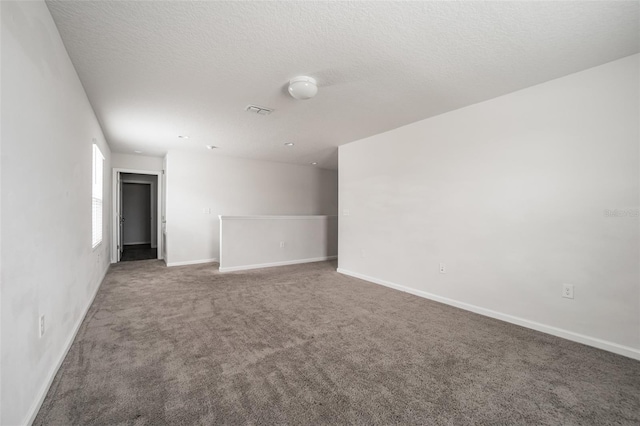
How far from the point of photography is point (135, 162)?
6191 millimetres

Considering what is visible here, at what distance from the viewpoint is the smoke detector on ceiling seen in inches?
101

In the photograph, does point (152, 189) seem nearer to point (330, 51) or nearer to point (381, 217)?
point (381, 217)

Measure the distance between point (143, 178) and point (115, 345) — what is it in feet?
24.6

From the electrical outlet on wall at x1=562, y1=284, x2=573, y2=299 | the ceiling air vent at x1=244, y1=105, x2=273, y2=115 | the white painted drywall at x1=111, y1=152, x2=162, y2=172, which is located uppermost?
the ceiling air vent at x1=244, y1=105, x2=273, y2=115

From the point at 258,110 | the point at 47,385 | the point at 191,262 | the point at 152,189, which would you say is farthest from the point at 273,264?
the point at 152,189

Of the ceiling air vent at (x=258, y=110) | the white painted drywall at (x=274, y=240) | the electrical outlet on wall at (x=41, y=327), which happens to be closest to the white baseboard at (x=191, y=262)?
the white painted drywall at (x=274, y=240)

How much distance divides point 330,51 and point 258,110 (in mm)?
1457

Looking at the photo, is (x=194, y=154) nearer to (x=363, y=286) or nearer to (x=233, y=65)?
(x=233, y=65)

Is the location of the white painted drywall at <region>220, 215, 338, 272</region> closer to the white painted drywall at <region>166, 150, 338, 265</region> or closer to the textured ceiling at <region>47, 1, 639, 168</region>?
the white painted drywall at <region>166, 150, 338, 265</region>

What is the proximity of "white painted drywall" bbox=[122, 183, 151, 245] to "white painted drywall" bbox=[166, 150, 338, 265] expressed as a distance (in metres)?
4.27

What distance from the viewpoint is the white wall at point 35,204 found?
1.27m

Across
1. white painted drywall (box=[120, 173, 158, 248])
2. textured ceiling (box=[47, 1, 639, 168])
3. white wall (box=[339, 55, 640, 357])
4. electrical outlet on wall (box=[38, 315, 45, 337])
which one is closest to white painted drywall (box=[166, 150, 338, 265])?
textured ceiling (box=[47, 1, 639, 168])

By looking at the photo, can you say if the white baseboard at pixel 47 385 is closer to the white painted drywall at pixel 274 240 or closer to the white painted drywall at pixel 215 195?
the white painted drywall at pixel 274 240

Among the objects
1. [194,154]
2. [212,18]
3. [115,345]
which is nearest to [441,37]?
[212,18]
